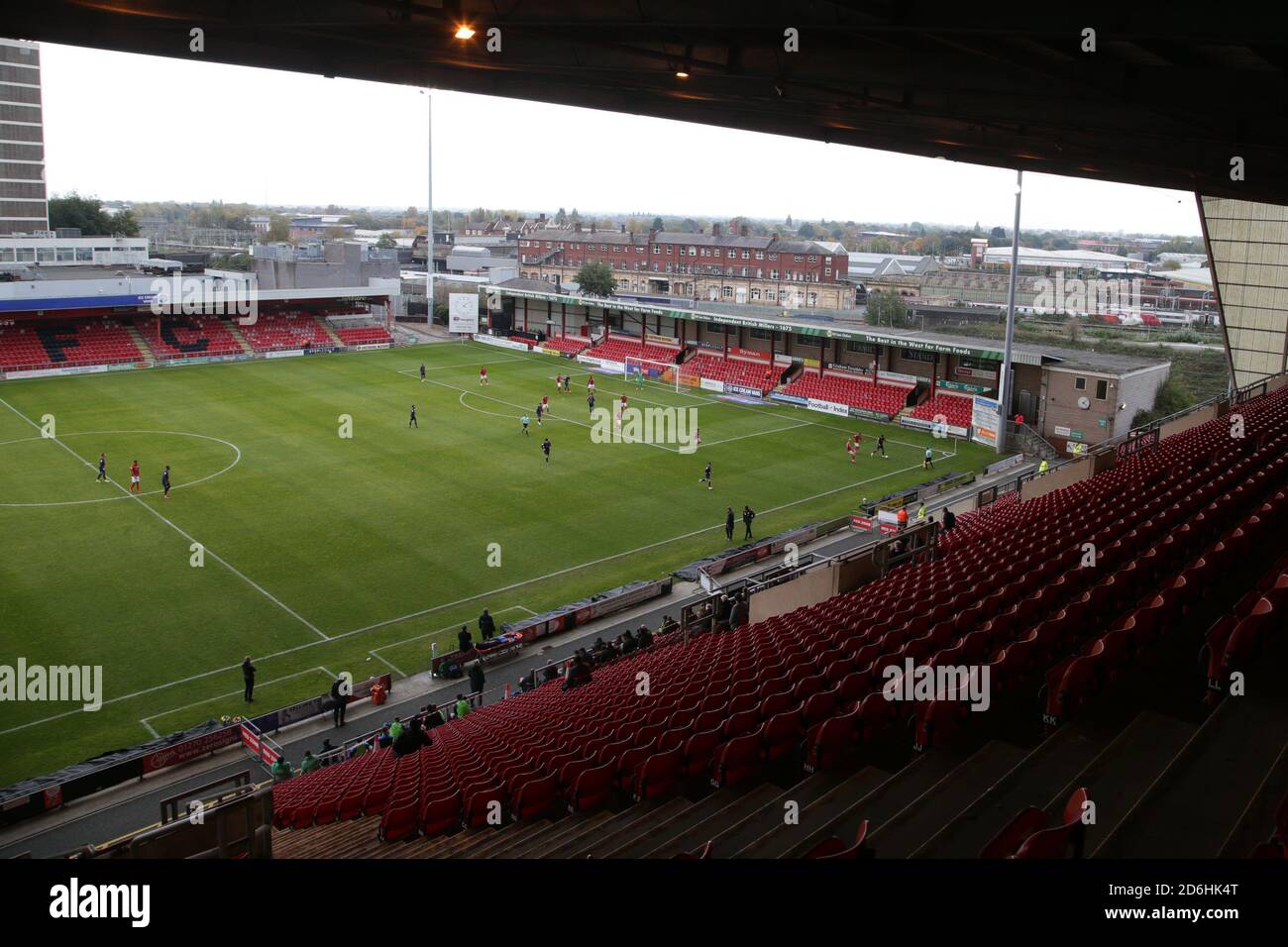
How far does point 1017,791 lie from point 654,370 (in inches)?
2072

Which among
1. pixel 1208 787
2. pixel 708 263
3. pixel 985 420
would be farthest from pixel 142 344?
pixel 1208 787

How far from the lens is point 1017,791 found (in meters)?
6.84

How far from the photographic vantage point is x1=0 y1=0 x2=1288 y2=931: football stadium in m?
6.76

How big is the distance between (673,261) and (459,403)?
53.1 meters

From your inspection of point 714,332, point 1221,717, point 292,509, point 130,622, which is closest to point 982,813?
point 1221,717

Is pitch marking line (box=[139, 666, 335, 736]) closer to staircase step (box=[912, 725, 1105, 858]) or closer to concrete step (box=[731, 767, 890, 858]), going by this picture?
concrete step (box=[731, 767, 890, 858])

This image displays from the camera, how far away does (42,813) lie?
1580 centimetres

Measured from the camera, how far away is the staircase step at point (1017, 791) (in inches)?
236

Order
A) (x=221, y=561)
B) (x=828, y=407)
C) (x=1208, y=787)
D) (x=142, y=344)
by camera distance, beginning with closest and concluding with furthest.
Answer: (x=1208, y=787) → (x=221, y=561) → (x=828, y=407) → (x=142, y=344)

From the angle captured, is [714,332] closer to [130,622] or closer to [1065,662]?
[130,622]

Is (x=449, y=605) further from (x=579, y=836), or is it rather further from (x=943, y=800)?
(x=943, y=800)

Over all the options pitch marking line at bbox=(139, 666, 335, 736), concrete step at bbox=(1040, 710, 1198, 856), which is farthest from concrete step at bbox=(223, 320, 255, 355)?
concrete step at bbox=(1040, 710, 1198, 856)

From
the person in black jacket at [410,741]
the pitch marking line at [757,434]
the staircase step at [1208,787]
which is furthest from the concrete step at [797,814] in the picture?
the pitch marking line at [757,434]

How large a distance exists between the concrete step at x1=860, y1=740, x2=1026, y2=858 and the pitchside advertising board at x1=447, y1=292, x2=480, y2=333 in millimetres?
65983
